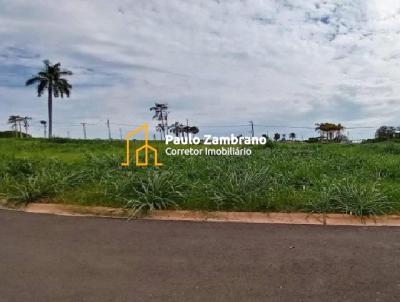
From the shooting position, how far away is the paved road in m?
2.94

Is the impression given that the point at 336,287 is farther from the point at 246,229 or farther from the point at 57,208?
the point at 57,208

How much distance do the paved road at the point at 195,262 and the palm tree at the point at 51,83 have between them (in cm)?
3980

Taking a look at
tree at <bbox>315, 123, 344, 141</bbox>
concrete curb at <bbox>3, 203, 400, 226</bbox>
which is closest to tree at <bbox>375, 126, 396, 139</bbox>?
tree at <bbox>315, 123, 344, 141</bbox>

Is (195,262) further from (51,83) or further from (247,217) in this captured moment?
(51,83)

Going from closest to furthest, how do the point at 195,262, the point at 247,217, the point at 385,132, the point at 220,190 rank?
the point at 195,262
the point at 247,217
the point at 220,190
the point at 385,132

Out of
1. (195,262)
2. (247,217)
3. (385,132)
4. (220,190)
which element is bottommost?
(195,262)

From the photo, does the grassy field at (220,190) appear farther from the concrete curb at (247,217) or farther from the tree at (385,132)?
the tree at (385,132)

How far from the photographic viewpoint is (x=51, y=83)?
42.2 metres

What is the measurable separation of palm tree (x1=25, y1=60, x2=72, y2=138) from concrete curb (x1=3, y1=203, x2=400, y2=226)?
38.6 m

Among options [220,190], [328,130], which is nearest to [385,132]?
[328,130]

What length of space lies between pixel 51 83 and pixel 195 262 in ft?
142

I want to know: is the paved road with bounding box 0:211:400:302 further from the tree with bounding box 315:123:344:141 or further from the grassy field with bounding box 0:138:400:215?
the tree with bounding box 315:123:344:141

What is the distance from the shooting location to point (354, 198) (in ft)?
17.5

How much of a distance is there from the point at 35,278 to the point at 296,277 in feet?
7.49
